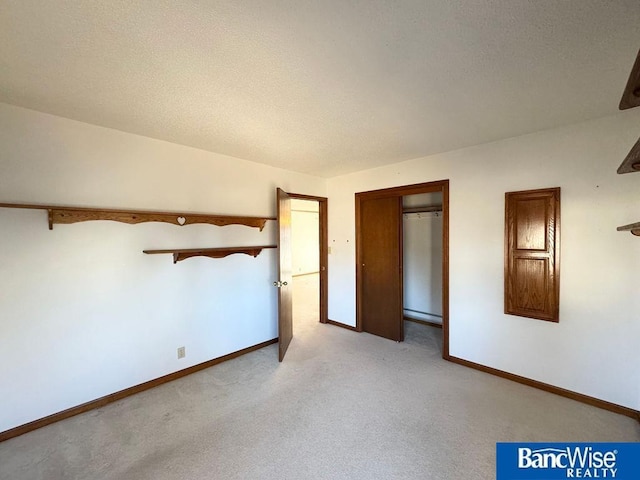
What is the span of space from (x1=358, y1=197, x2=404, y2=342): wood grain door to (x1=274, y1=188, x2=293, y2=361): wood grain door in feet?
4.03

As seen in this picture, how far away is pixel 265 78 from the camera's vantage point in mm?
1681

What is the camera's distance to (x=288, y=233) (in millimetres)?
3566

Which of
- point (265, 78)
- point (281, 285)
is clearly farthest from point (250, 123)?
point (281, 285)

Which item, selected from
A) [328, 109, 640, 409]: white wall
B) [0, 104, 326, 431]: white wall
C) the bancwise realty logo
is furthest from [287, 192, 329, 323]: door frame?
the bancwise realty logo

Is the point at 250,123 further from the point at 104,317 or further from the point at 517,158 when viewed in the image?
the point at 517,158

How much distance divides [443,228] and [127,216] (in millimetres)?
3359

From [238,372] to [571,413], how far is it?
10.1ft

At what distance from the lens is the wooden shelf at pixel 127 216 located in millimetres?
2107

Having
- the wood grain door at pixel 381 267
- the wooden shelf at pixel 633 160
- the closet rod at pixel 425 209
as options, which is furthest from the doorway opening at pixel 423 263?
the wooden shelf at pixel 633 160

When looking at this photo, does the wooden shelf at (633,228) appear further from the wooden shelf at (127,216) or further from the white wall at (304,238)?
the white wall at (304,238)

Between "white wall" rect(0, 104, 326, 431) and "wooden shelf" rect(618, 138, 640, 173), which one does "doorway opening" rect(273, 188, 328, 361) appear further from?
"wooden shelf" rect(618, 138, 640, 173)

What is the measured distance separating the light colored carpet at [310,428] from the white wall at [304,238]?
611 centimetres

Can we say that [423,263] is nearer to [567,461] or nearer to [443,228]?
[443,228]

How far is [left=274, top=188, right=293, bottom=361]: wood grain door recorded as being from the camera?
3185mm
